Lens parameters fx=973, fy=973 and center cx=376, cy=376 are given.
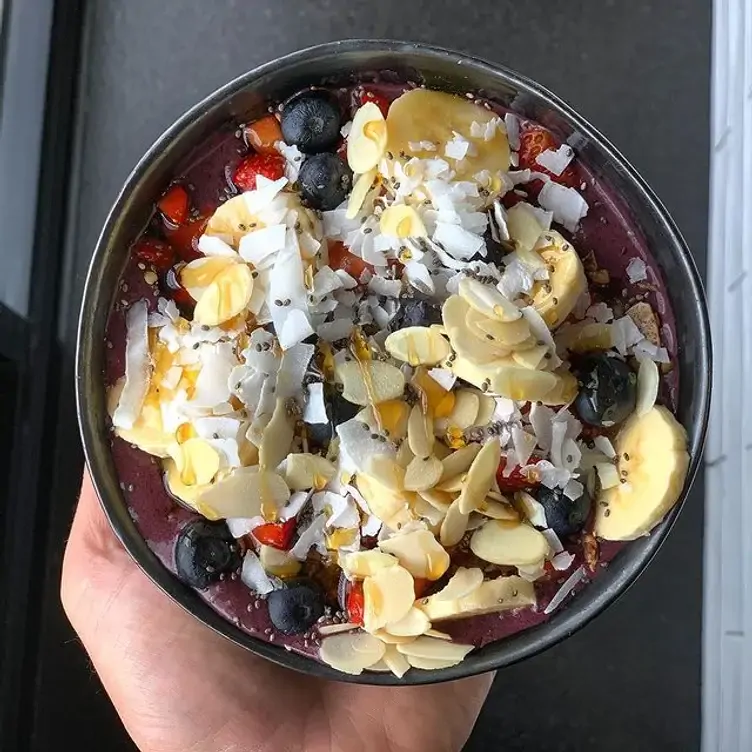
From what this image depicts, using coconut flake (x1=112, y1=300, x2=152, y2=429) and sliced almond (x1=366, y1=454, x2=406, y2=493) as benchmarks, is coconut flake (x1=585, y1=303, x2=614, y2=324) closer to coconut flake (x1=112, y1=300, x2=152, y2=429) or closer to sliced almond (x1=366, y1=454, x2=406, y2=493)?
sliced almond (x1=366, y1=454, x2=406, y2=493)

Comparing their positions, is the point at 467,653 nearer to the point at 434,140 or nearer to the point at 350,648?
the point at 350,648

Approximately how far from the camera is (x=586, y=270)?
2.71 feet

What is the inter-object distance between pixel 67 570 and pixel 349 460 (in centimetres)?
Answer: 49

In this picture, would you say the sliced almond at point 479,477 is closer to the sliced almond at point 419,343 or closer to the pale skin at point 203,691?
the sliced almond at point 419,343

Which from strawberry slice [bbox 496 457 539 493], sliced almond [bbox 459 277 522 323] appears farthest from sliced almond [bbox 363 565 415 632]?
sliced almond [bbox 459 277 522 323]

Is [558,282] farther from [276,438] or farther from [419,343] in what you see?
[276,438]

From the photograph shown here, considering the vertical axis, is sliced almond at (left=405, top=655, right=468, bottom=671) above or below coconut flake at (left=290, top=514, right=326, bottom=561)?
below

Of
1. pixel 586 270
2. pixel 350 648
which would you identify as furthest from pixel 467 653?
pixel 586 270

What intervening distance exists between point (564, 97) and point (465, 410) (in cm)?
62

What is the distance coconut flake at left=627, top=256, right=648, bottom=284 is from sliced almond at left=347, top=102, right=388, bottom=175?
24cm

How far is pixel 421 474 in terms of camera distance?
29.9 inches

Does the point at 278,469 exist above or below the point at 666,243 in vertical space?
below

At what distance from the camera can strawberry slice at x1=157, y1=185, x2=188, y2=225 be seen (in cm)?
84

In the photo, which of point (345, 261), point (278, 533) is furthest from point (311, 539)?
point (345, 261)
